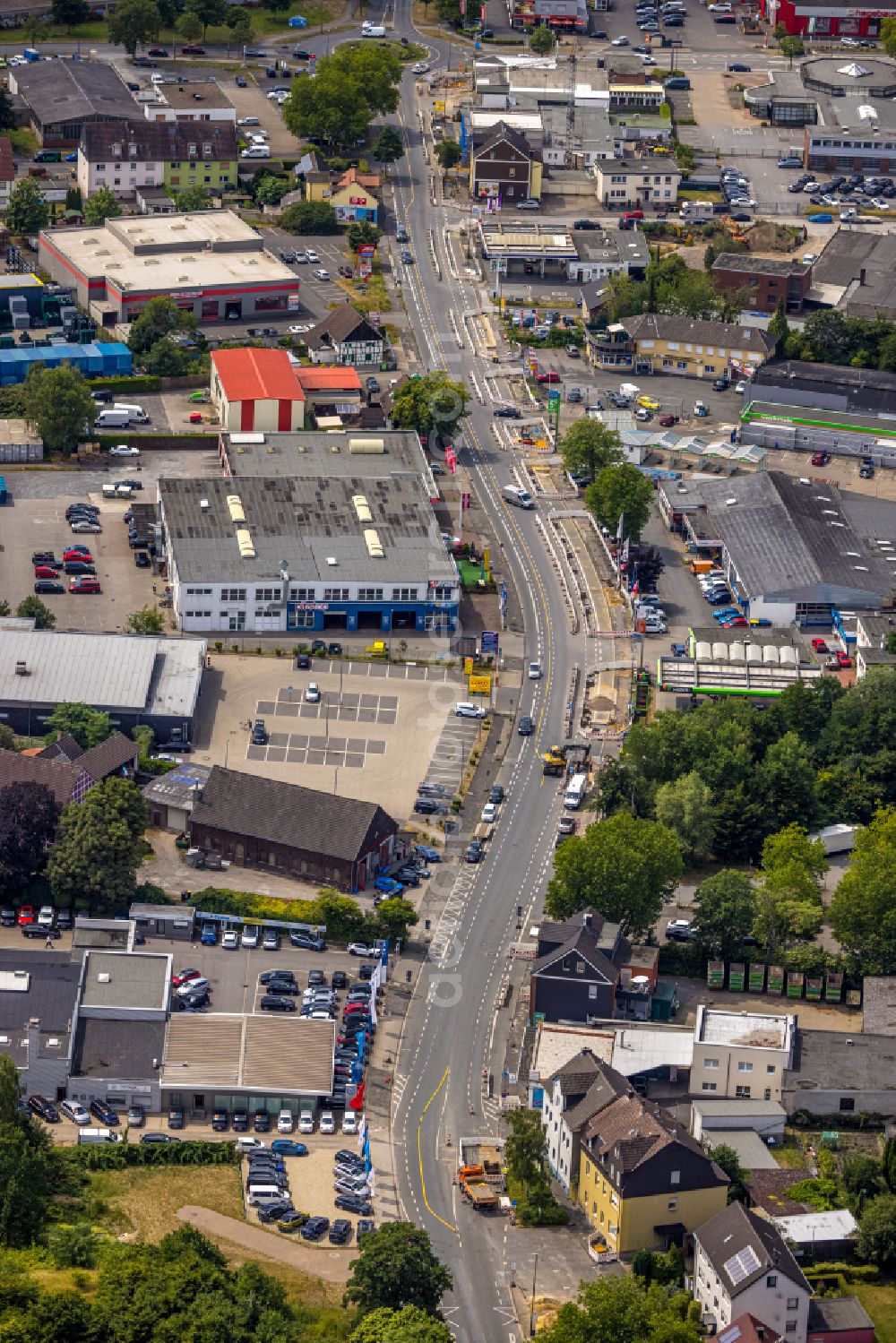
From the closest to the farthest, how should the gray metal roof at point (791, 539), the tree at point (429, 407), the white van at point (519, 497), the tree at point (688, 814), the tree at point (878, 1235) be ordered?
the tree at point (878, 1235), the tree at point (688, 814), the gray metal roof at point (791, 539), the white van at point (519, 497), the tree at point (429, 407)

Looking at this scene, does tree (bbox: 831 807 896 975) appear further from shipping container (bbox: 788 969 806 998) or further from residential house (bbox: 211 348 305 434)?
residential house (bbox: 211 348 305 434)

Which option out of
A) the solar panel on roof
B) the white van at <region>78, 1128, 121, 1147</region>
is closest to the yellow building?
the solar panel on roof

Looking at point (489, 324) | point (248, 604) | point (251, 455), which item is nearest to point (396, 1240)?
point (248, 604)

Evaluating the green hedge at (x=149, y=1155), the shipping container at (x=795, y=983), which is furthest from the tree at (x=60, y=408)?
the green hedge at (x=149, y=1155)

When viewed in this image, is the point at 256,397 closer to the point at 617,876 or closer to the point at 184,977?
the point at 617,876

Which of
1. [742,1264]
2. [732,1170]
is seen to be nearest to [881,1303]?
[742,1264]

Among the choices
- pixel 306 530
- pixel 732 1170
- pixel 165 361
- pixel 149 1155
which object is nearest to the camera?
pixel 732 1170

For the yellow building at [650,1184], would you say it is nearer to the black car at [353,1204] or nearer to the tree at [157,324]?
the black car at [353,1204]
